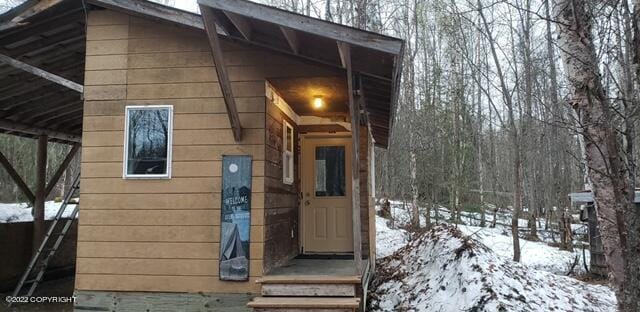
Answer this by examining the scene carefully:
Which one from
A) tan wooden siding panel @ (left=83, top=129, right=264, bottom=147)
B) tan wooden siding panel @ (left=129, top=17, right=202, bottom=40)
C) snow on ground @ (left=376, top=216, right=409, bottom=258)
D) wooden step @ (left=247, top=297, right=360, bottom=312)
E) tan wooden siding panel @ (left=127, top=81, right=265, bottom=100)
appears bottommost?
snow on ground @ (left=376, top=216, right=409, bottom=258)

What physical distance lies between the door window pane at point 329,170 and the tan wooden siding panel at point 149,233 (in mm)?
3068

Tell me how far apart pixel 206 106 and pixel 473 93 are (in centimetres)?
1846

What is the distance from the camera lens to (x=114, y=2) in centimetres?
522

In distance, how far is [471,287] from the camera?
516 cm

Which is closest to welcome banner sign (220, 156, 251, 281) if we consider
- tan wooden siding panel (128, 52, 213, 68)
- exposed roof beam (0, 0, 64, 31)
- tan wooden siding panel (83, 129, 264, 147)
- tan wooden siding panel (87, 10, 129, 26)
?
tan wooden siding panel (83, 129, 264, 147)

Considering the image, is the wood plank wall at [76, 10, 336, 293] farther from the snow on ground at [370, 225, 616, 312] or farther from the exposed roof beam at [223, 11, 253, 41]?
the snow on ground at [370, 225, 616, 312]

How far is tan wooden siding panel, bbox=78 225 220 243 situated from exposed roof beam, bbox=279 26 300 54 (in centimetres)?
218

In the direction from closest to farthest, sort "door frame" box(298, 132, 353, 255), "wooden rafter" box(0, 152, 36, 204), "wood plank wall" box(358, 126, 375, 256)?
"wood plank wall" box(358, 126, 375, 256), "door frame" box(298, 132, 353, 255), "wooden rafter" box(0, 152, 36, 204)

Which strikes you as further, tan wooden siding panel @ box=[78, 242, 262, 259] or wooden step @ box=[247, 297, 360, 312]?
tan wooden siding panel @ box=[78, 242, 262, 259]

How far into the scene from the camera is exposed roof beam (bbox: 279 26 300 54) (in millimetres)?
4511

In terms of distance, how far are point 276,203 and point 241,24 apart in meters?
2.27

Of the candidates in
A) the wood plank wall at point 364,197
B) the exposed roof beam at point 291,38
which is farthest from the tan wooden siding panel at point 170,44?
the wood plank wall at point 364,197

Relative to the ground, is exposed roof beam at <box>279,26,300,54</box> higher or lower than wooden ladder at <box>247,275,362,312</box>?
higher

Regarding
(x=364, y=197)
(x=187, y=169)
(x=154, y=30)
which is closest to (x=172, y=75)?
(x=154, y=30)
